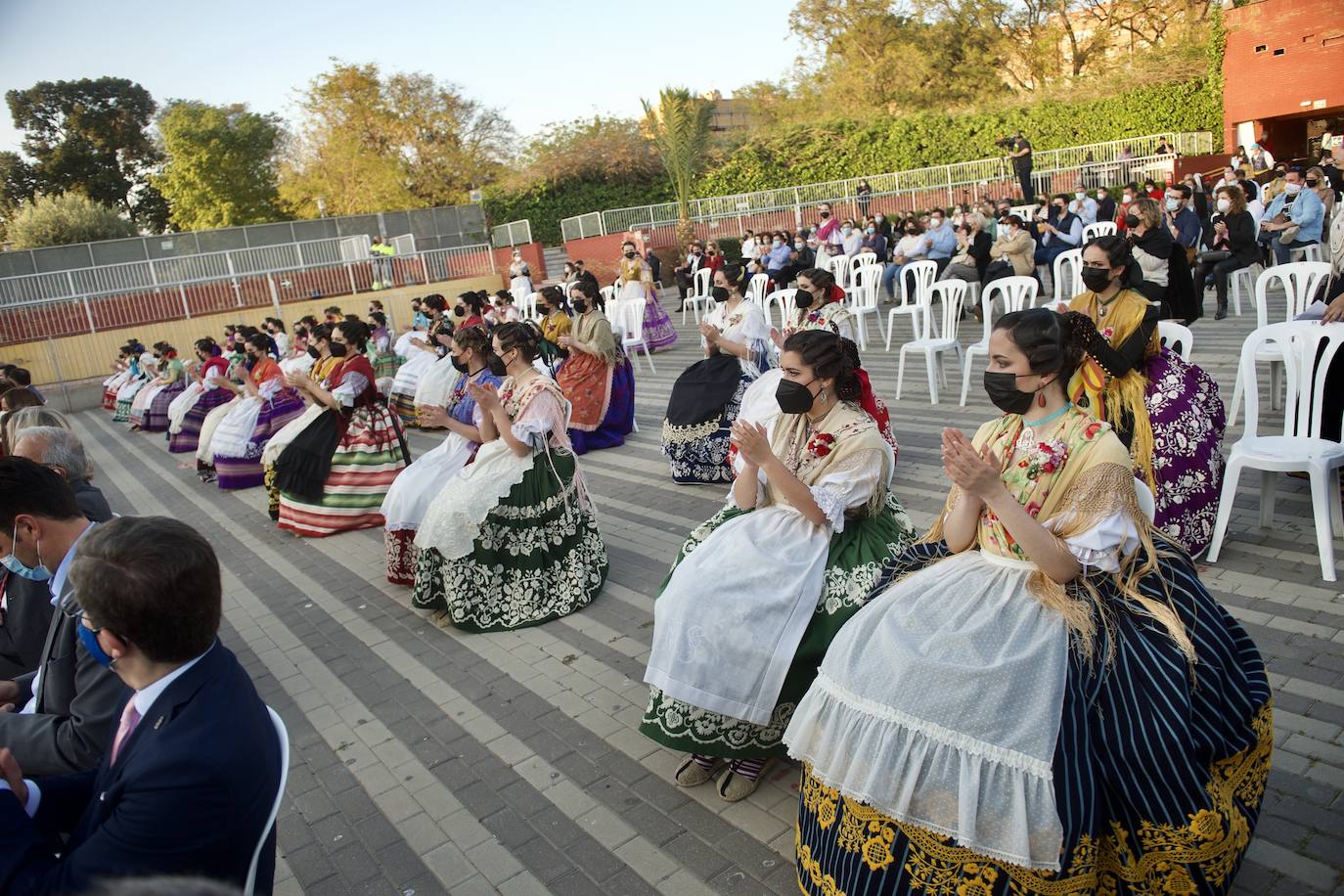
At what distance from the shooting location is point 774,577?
335 cm

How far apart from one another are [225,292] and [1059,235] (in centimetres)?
1959

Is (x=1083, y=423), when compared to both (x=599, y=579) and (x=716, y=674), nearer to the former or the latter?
(x=716, y=674)

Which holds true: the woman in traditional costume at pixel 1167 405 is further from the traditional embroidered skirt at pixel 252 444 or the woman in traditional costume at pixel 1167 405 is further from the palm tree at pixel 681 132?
the palm tree at pixel 681 132

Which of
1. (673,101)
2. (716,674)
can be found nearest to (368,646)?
(716,674)

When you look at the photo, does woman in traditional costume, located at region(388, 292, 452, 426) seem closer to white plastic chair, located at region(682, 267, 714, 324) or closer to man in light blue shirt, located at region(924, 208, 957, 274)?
white plastic chair, located at region(682, 267, 714, 324)

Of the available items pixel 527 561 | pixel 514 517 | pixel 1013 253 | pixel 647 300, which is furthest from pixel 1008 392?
pixel 647 300

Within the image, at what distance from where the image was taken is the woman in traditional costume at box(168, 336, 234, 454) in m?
11.6

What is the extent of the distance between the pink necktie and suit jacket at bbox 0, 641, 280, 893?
0.16 feet

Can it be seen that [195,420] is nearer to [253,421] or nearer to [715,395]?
[253,421]

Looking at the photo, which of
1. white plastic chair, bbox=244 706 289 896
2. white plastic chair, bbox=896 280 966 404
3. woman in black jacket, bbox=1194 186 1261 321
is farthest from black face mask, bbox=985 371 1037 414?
woman in black jacket, bbox=1194 186 1261 321

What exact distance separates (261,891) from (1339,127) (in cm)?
3177

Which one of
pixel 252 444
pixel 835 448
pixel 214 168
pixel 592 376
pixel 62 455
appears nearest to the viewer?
pixel 835 448

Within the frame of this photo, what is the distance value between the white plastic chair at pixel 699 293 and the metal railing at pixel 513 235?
11.5 meters

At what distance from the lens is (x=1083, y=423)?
2.77 meters
